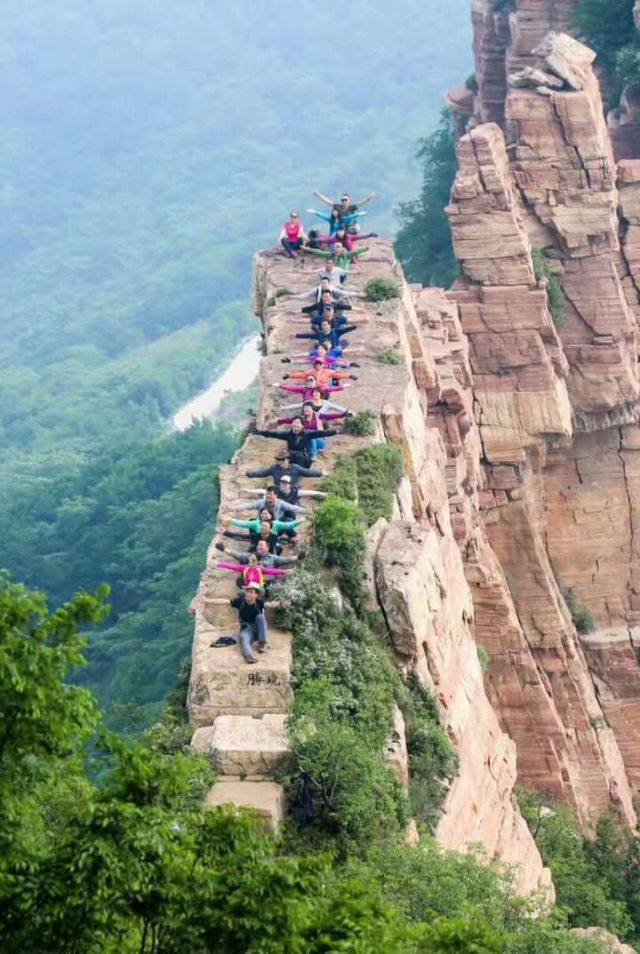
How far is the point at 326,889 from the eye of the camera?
110ft

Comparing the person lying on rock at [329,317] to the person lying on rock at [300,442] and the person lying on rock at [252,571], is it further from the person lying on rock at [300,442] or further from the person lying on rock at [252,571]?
the person lying on rock at [252,571]

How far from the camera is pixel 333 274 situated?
61438mm

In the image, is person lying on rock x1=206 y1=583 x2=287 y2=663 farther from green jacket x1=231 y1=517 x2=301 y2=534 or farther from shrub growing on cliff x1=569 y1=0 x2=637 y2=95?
shrub growing on cliff x1=569 y1=0 x2=637 y2=95

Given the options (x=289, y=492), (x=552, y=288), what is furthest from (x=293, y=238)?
(x=289, y=492)

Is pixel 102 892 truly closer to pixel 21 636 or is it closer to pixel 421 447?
pixel 21 636

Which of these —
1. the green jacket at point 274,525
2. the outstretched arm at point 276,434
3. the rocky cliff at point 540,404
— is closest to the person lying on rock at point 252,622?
the green jacket at point 274,525

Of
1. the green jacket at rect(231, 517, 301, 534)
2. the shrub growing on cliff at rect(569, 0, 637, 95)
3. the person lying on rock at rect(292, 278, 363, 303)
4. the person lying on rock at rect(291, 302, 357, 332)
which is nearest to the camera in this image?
the green jacket at rect(231, 517, 301, 534)

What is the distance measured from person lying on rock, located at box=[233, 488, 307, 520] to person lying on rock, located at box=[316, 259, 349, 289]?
13448 millimetres

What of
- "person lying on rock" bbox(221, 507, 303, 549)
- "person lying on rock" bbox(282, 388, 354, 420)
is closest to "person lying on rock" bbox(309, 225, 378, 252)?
"person lying on rock" bbox(282, 388, 354, 420)

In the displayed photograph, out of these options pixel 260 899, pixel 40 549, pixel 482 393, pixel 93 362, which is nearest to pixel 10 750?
pixel 260 899

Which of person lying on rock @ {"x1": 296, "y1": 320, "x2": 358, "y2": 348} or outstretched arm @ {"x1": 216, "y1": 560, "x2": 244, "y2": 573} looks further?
person lying on rock @ {"x1": 296, "y1": 320, "x2": 358, "y2": 348}

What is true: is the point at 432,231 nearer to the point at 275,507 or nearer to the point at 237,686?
the point at 275,507

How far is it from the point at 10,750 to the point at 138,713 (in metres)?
23.6

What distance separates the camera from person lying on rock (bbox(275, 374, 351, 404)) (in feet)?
175
